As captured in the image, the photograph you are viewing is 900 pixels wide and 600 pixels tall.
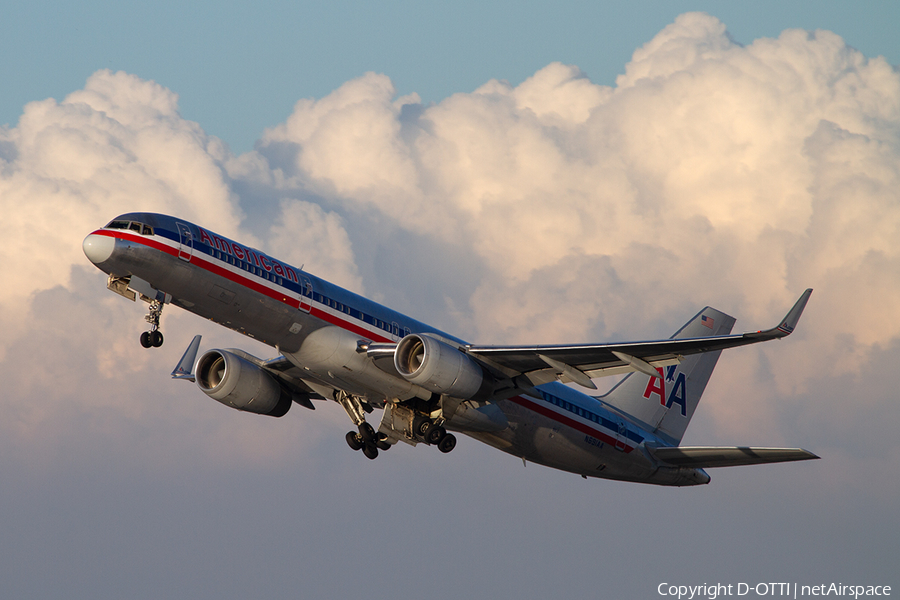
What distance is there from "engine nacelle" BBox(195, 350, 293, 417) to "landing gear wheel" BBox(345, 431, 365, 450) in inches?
149

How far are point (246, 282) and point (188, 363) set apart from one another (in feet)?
46.3

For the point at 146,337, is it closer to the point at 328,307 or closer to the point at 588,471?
the point at 328,307

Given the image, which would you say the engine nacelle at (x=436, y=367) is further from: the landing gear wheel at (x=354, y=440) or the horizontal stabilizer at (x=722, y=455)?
the horizontal stabilizer at (x=722, y=455)

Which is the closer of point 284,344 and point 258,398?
point 284,344

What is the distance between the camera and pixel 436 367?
118 feet

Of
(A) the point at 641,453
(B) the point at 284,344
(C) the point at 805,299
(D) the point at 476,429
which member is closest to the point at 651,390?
(A) the point at 641,453

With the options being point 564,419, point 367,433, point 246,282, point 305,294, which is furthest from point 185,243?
point 564,419

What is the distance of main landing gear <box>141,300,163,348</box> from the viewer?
3481cm

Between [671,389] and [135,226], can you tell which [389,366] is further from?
[671,389]

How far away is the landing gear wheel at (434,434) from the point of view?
39125 mm

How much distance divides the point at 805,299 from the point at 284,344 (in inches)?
712

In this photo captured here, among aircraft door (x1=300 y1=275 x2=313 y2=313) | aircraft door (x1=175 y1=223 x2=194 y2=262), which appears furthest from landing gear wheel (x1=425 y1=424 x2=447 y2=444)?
aircraft door (x1=175 y1=223 x2=194 y2=262)

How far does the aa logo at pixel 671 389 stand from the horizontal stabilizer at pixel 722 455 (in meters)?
4.21

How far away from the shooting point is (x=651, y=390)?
4953 cm
